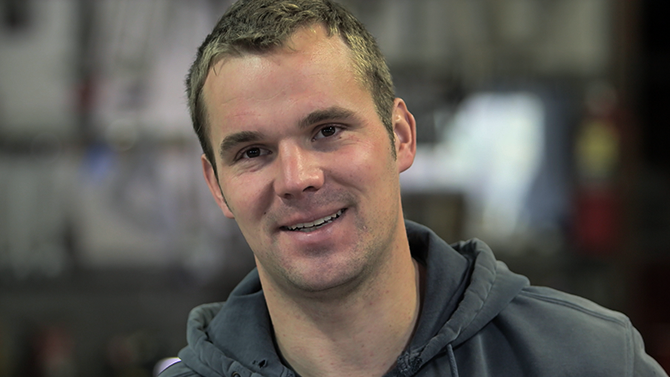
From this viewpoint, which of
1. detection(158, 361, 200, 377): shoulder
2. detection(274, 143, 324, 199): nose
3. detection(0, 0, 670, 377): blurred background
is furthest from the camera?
detection(0, 0, 670, 377): blurred background

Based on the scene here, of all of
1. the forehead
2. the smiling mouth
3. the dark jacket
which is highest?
the forehead

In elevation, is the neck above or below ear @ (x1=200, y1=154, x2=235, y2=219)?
below

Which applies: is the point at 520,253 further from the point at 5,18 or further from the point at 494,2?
the point at 5,18

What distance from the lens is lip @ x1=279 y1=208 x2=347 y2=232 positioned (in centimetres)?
118

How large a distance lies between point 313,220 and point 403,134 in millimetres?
306

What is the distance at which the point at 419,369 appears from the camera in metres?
1.21

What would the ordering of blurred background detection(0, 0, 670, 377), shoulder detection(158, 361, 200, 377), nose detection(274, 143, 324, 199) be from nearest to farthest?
nose detection(274, 143, 324, 199) → shoulder detection(158, 361, 200, 377) → blurred background detection(0, 0, 670, 377)

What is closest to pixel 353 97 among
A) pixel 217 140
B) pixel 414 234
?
pixel 217 140

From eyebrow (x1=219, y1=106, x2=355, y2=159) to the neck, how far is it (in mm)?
293

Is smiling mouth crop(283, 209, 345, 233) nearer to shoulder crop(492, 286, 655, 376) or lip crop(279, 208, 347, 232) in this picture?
lip crop(279, 208, 347, 232)

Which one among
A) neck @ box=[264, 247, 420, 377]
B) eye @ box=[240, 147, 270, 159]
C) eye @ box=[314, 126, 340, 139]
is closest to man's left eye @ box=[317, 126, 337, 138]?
eye @ box=[314, 126, 340, 139]

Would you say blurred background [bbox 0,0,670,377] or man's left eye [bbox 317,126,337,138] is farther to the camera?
blurred background [bbox 0,0,670,377]

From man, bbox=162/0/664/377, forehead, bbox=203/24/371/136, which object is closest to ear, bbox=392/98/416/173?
man, bbox=162/0/664/377

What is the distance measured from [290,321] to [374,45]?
565 mm
